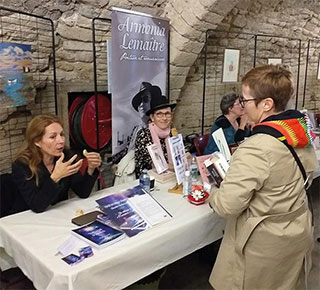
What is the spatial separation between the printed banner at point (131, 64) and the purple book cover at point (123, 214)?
3.48 ft

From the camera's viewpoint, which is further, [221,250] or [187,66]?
[187,66]

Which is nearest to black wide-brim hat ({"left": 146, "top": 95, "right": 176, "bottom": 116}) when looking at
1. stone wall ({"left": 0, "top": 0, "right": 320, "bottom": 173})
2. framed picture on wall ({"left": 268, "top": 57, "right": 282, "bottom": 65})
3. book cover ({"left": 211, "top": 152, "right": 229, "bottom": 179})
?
stone wall ({"left": 0, "top": 0, "right": 320, "bottom": 173})

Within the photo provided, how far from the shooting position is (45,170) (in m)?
1.77

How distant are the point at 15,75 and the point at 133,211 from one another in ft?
4.22

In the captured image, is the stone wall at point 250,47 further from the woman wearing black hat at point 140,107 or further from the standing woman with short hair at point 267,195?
the standing woman with short hair at point 267,195

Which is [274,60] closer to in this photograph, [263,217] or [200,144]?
[200,144]

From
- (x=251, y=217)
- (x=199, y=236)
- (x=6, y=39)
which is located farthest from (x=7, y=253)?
(x=6, y=39)

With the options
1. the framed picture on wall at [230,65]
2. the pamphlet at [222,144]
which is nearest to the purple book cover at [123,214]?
the pamphlet at [222,144]

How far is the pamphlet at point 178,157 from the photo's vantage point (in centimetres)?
207

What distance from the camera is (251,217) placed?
138 cm

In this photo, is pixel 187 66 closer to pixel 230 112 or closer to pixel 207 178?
pixel 230 112

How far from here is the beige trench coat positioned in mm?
1278

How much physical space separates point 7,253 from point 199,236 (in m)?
0.95

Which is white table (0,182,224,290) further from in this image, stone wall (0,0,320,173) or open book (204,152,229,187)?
stone wall (0,0,320,173)
